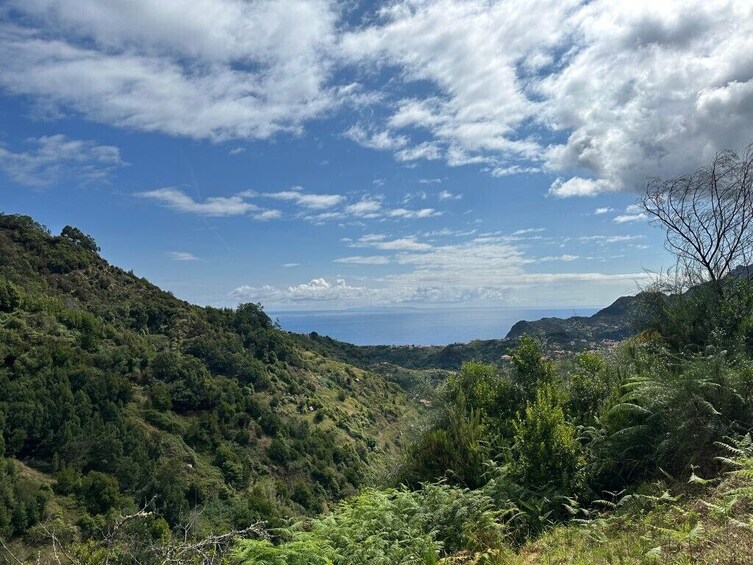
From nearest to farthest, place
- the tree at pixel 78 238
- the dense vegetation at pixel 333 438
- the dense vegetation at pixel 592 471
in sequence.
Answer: the dense vegetation at pixel 592 471, the dense vegetation at pixel 333 438, the tree at pixel 78 238

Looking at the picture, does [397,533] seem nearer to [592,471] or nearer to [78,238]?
[592,471]

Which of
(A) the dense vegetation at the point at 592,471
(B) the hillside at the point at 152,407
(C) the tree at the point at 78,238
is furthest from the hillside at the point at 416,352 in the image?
(A) the dense vegetation at the point at 592,471

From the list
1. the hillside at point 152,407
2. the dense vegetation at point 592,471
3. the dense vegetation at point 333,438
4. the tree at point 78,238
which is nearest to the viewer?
the dense vegetation at point 592,471

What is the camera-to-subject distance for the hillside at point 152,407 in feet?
144

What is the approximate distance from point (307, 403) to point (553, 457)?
232 feet

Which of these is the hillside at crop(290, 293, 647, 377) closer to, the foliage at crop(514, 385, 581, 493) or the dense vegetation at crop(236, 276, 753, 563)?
the dense vegetation at crop(236, 276, 753, 563)

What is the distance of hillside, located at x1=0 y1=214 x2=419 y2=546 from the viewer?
43.8 metres

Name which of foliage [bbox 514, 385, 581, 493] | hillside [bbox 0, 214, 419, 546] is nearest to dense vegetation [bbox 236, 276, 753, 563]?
foliage [bbox 514, 385, 581, 493]

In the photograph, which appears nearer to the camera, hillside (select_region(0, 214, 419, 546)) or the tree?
hillside (select_region(0, 214, 419, 546))

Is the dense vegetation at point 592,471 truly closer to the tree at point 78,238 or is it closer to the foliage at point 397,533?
the foliage at point 397,533

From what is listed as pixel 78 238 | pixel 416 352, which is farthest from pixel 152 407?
pixel 416 352

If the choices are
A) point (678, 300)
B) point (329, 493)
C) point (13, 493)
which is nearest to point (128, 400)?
point (13, 493)

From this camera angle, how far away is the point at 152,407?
196 feet

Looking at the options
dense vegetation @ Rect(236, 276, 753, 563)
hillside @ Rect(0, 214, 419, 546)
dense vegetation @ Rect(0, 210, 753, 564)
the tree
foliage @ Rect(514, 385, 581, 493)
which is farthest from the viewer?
the tree
